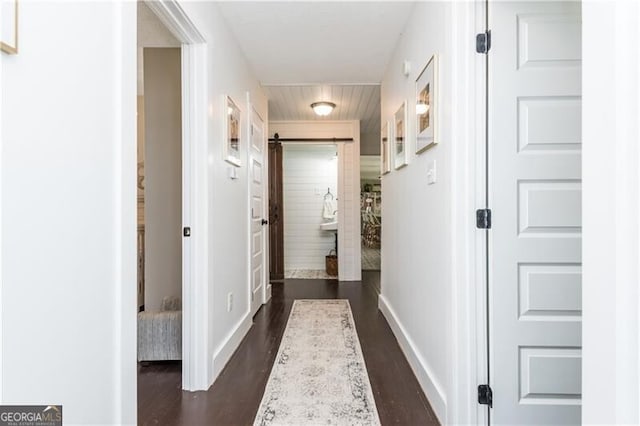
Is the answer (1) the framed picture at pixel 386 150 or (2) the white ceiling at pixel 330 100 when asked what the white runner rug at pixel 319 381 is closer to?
(1) the framed picture at pixel 386 150

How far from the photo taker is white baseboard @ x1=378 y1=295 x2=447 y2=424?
1.77m

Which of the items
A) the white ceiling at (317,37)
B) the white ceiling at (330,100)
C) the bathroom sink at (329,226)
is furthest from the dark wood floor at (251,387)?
the bathroom sink at (329,226)

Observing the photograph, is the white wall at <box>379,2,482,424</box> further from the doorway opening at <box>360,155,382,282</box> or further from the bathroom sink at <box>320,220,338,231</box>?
the doorway opening at <box>360,155,382,282</box>

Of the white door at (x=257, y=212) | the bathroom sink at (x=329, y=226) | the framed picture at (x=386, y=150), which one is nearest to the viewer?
the framed picture at (x=386, y=150)

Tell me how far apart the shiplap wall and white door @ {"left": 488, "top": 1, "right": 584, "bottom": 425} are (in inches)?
197

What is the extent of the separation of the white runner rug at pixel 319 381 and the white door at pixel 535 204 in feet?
2.47

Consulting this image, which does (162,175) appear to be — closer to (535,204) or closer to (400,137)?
(400,137)

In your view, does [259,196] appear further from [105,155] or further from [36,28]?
[36,28]

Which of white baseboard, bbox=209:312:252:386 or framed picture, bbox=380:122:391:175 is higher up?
framed picture, bbox=380:122:391:175
